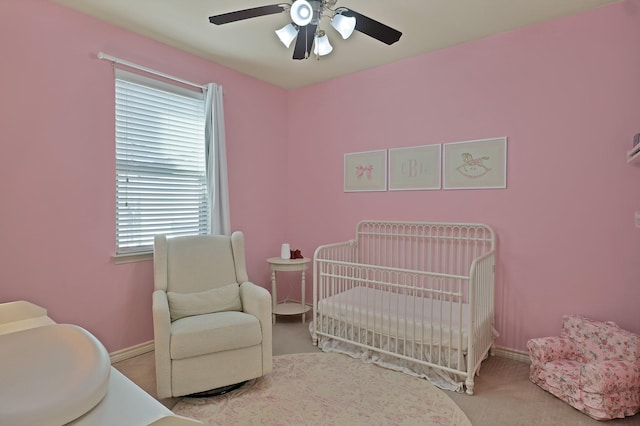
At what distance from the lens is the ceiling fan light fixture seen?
1.69m

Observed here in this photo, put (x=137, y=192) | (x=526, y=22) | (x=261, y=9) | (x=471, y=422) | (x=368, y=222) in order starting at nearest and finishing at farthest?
(x=261, y=9), (x=471, y=422), (x=526, y=22), (x=137, y=192), (x=368, y=222)

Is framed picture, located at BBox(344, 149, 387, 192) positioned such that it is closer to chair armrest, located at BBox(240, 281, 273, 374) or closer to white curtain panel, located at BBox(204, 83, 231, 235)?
white curtain panel, located at BBox(204, 83, 231, 235)

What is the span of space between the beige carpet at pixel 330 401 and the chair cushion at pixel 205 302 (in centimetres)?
52

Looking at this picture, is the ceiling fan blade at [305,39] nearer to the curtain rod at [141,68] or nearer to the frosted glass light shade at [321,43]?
the frosted glass light shade at [321,43]

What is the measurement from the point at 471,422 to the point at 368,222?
1859 millimetres

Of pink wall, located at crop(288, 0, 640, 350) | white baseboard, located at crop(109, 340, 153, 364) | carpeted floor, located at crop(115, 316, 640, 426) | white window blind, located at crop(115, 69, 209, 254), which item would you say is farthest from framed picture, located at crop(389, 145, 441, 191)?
white baseboard, located at crop(109, 340, 153, 364)

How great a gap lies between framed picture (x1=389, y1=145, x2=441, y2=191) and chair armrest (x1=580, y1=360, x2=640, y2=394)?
160 cm

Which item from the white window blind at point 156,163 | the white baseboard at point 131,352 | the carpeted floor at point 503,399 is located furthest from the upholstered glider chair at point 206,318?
the white baseboard at point 131,352

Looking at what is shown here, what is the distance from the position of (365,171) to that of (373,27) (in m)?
1.77

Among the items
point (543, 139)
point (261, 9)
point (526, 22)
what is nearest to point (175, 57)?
point (261, 9)

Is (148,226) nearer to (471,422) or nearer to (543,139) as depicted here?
(471,422)

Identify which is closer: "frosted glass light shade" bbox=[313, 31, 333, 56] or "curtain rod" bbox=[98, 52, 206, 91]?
"frosted glass light shade" bbox=[313, 31, 333, 56]

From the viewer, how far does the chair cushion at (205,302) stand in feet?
7.97

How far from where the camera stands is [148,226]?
113 inches
